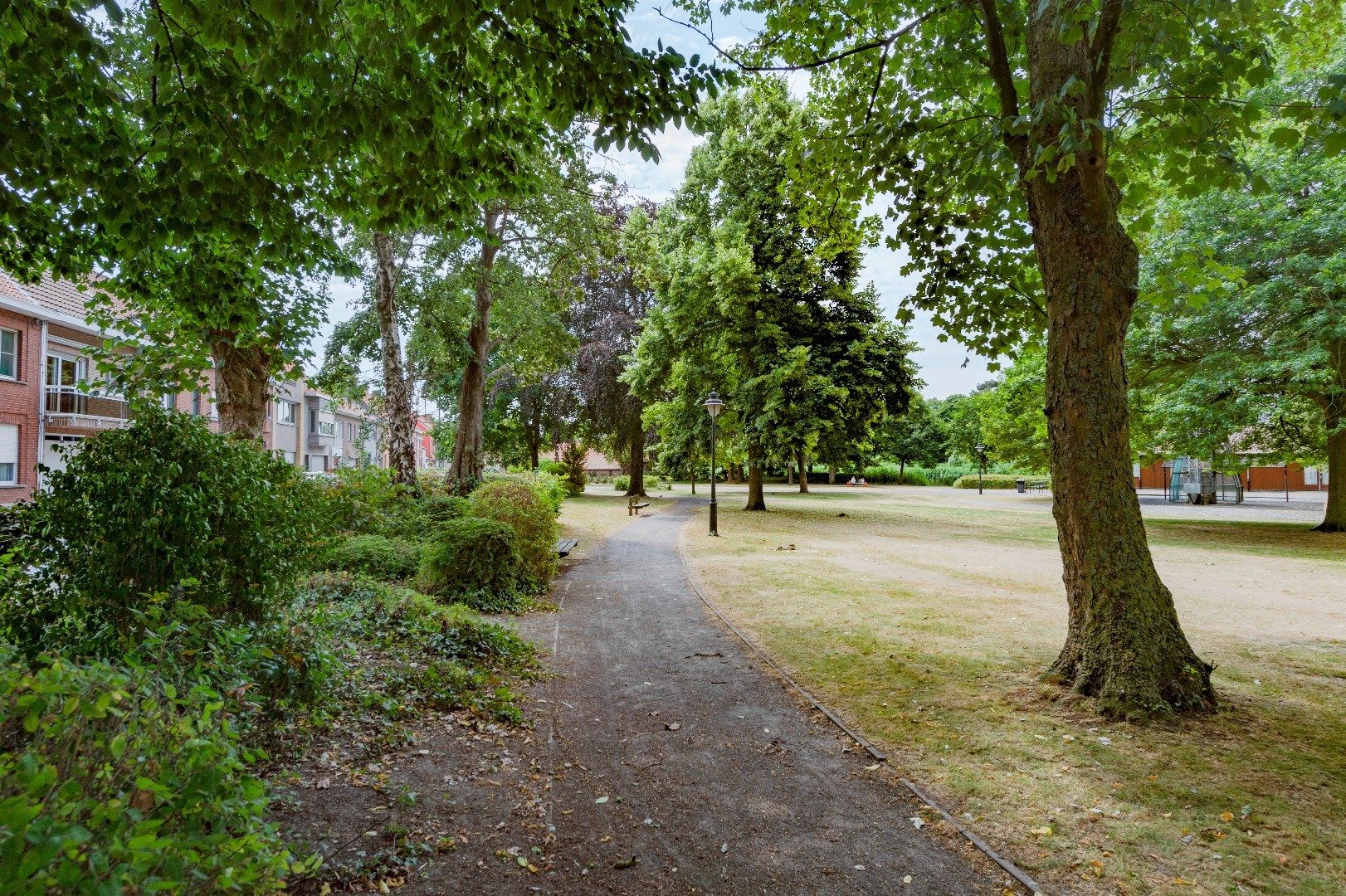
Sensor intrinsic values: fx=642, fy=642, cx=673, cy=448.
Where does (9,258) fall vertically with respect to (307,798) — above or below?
above

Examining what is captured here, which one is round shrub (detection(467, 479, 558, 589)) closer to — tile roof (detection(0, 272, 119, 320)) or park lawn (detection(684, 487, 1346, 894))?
park lawn (detection(684, 487, 1346, 894))

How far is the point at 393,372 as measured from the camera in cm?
1383

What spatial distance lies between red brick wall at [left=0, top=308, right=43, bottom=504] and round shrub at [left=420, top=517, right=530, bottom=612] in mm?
17852

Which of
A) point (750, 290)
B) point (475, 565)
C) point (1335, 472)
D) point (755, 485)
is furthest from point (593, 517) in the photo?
point (1335, 472)

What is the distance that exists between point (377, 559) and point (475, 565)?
150 cm

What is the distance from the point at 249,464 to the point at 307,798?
2.14m

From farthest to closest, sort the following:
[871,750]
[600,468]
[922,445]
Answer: [600,468]
[922,445]
[871,750]

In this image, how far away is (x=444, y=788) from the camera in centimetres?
375

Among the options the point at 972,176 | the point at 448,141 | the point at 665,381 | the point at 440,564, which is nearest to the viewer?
the point at 448,141

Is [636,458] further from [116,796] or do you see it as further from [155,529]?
[116,796]

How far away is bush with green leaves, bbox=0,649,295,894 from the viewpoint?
4.07 ft

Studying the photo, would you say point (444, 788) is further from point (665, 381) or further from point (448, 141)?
point (665, 381)

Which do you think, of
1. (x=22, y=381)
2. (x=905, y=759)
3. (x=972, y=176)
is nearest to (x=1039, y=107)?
(x=972, y=176)

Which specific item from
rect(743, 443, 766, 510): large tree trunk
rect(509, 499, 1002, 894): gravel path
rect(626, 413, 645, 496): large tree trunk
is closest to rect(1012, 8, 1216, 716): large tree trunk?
rect(509, 499, 1002, 894): gravel path
